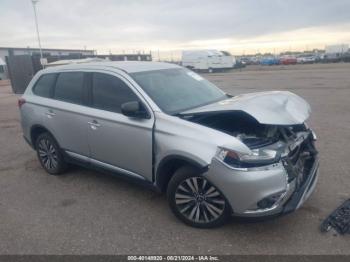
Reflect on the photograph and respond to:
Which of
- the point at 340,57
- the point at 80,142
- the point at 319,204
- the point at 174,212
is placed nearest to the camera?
the point at 174,212

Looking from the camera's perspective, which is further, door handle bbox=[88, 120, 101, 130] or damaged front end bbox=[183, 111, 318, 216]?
door handle bbox=[88, 120, 101, 130]

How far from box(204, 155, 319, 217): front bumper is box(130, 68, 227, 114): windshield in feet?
3.50

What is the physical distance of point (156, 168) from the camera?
13.5ft

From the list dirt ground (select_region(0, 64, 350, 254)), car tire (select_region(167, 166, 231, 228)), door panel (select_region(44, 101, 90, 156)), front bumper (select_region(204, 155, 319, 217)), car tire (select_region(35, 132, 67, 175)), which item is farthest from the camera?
car tire (select_region(35, 132, 67, 175))

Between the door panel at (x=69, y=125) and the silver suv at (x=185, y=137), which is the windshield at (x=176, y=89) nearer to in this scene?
the silver suv at (x=185, y=137)

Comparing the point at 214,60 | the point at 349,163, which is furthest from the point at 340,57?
the point at 349,163

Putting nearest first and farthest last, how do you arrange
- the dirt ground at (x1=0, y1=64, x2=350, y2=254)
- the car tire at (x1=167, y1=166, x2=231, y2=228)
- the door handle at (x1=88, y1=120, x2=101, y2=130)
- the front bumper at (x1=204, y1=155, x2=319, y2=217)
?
the front bumper at (x1=204, y1=155, x2=319, y2=217) < the dirt ground at (x1=0, y1=64, x2=350, y2=254) < the car tire at (x1=167, y1=166, x2=231, y2=228) < the door handle at (x1=88, y1=120, x2=101, y2=130)

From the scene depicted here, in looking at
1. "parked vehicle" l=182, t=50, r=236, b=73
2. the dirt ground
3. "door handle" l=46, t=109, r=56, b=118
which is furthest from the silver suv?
"parked vehicle" l=182, t=50, r=236, b=73

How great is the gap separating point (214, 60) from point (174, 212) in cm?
4435

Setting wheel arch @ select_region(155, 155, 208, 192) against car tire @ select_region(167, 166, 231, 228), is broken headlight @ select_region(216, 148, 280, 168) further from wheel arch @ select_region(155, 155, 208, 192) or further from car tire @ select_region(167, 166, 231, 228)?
car tire @ select_region(167, 166, 231, 228)

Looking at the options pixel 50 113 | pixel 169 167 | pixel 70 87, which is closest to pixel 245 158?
pixel 169 167

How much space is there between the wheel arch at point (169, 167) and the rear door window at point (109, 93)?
908 mm

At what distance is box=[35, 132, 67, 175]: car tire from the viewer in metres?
5.59

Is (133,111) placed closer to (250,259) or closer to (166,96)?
(166,96)
